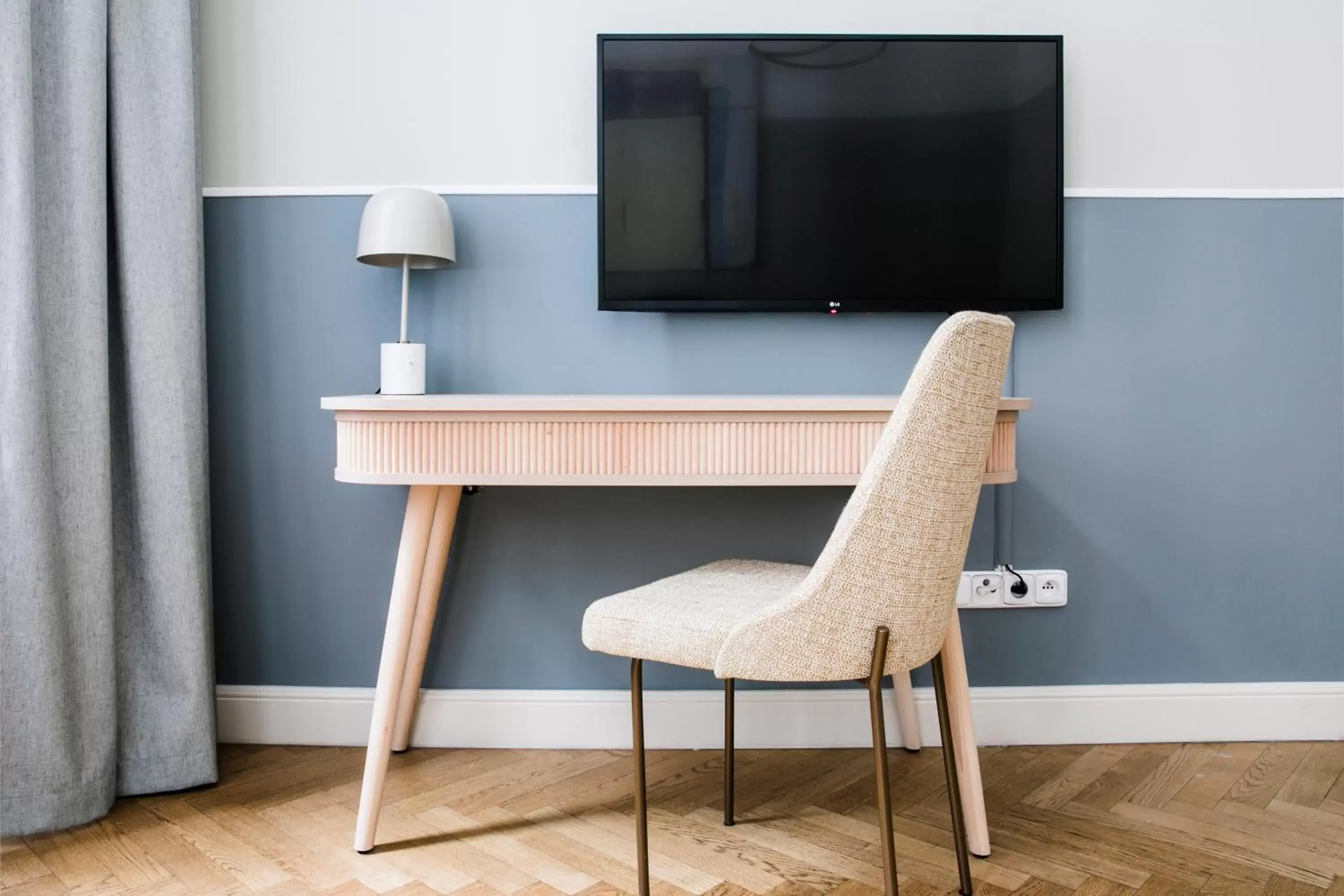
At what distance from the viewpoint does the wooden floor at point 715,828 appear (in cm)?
131

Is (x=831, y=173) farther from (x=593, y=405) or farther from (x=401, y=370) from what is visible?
(x=401, y=370)

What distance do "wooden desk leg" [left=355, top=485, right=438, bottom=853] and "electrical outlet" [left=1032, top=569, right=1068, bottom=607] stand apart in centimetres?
124

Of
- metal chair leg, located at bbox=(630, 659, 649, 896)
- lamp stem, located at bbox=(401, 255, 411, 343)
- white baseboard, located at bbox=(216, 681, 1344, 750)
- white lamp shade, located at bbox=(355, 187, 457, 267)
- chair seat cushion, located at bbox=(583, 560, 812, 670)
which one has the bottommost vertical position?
white baseboard, located at bbox=(216, 681, 1344, 750)

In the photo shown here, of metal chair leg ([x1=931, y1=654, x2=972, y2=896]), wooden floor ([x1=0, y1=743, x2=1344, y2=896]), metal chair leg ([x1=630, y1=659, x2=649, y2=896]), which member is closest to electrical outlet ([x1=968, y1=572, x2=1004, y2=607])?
wooden floor ([x1=0, y1=743, x2=1344, y2=896])

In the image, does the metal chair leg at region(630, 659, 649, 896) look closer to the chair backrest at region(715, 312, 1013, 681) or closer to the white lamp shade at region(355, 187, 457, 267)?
the chair backrest at region(715, 312, 1013, 681)

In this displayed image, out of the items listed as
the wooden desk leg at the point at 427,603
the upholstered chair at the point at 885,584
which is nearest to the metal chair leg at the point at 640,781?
the upholstered chair at the point at 885,584

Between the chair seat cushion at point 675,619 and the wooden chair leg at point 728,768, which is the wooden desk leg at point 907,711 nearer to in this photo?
the wooden chair leg at point 728,768

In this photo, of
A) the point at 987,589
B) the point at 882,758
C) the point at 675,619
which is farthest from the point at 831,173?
the point at 882,758

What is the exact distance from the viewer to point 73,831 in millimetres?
1460

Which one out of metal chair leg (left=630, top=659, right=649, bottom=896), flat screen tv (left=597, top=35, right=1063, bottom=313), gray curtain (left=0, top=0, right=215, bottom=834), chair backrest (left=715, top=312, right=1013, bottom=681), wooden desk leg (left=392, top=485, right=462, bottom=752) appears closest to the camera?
chair backrest (left=715, top=312, right=1013, bottom=681)

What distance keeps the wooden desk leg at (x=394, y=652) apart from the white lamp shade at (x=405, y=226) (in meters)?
0.50

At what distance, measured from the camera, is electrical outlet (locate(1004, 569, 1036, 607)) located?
183cm

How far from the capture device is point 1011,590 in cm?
183

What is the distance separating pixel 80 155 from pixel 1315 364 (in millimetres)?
2398
